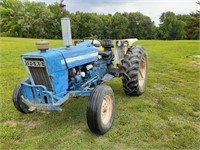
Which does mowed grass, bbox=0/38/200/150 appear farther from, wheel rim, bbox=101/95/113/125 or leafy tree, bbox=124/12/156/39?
leafy tree, bbox=124/12/156/39

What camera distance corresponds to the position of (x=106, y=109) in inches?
137

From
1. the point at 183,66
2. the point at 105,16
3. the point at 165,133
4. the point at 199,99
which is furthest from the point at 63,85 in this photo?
the point at 105,16

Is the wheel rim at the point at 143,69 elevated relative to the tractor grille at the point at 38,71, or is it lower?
lower

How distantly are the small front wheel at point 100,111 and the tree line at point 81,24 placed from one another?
3596 cm

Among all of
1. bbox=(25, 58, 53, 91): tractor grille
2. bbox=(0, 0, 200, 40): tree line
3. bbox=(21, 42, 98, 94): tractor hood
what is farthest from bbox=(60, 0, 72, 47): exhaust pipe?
bbox=(0, 0, 200, 40): tree line

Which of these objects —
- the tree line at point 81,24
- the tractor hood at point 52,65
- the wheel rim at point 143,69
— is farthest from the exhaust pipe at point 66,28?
the tree line at point 81,24

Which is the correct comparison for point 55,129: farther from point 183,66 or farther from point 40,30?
point 40,30

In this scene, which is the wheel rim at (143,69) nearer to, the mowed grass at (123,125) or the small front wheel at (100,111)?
the mowed grass at (123,125)

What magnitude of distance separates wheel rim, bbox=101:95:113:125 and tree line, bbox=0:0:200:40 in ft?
118

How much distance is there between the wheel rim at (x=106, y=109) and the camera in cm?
337

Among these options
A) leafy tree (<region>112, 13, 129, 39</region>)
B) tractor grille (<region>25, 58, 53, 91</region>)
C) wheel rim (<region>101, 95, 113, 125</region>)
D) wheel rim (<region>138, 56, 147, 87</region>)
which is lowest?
wheel rim (<region>101, 95, 113, 125</region>)

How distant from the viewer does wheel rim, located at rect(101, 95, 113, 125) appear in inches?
133

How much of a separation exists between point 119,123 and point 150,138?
2.03 ft

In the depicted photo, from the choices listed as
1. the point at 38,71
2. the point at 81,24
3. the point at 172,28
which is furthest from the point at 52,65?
the point at 172,28
